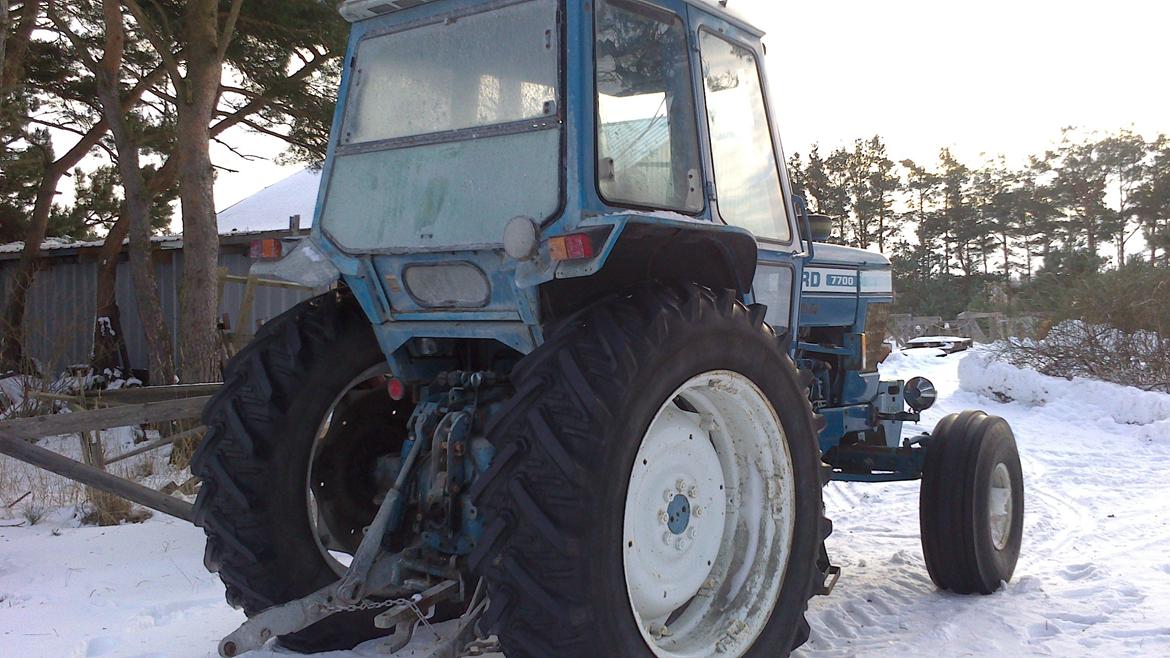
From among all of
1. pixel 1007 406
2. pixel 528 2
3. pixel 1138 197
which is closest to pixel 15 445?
pixel 528 2

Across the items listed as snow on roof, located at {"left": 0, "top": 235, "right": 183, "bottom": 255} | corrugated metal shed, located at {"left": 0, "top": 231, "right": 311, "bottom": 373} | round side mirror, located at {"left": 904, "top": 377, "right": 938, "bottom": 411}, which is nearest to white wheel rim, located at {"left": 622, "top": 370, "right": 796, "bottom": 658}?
round side mirror, located at {"left": 904, "top": 377, "right": 938, "bottom": 411}

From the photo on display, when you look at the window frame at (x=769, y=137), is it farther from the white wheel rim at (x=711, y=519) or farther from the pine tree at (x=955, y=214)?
the pine tree at (x=955, y=214)

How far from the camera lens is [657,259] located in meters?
3.07

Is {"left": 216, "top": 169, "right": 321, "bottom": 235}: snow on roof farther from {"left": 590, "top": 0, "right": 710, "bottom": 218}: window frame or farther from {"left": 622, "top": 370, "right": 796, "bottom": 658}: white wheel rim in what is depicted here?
{"left": 622, "top": 370, "right": 796, "bottom": 658}: white wheel rim

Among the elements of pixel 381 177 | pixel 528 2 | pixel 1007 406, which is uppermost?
pixel 528 2

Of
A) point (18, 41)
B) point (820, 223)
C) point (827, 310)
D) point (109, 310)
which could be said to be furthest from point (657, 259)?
point (109, 310)

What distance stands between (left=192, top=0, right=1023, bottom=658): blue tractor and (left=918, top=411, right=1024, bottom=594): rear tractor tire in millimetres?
1370

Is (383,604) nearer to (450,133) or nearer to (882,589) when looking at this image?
(450,133)

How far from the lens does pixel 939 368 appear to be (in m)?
16.7

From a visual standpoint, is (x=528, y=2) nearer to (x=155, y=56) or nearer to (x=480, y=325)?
(x=480, y=325)

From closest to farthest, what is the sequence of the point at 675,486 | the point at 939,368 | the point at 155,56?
the point at 675,486, the point at 155,56, the point at 939,368

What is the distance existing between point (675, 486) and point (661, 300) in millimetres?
620

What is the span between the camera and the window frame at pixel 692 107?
9.63 ft

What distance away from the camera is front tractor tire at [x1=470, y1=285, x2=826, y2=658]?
2.40 meters
